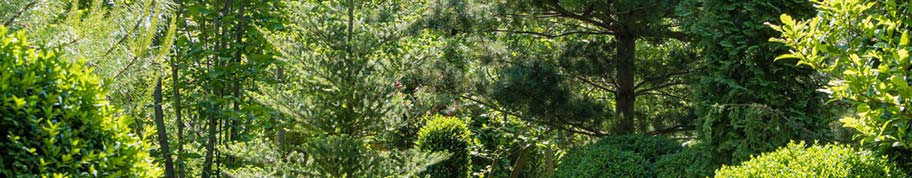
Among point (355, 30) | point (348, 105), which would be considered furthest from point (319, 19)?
point (348, 105)

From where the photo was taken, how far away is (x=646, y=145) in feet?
19.4

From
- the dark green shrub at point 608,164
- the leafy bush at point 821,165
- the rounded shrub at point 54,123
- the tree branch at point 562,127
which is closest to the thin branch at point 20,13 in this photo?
the rounded shrub at point 54,123

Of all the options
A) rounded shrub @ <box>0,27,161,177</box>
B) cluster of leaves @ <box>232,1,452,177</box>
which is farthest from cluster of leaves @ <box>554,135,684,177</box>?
rounded shrub @ <box>0,27,161,177</box>

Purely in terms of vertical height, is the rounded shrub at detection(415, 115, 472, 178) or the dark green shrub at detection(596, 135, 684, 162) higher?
the dark green shrub at detection(596, 135, 684, 162)

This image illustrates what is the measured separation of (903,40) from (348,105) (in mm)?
2705

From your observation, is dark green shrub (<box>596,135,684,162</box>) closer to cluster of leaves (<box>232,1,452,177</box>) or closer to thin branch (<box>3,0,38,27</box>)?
cluster of leaves (<box>232,1,452,177</box>)

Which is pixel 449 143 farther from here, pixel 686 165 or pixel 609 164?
pixel 686 165

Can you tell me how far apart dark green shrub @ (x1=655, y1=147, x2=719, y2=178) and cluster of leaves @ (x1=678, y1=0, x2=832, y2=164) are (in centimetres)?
9

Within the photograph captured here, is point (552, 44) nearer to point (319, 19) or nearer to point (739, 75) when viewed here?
point (739, 75)

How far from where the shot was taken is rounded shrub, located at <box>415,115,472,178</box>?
739 centimetres

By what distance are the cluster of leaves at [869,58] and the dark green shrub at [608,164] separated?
216 centimetres

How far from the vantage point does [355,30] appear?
4.41 metres

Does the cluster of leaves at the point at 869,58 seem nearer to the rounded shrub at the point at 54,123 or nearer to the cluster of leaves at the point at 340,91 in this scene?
the cluster of leaves at the point at 340,91

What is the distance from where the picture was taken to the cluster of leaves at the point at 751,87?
4707mm
